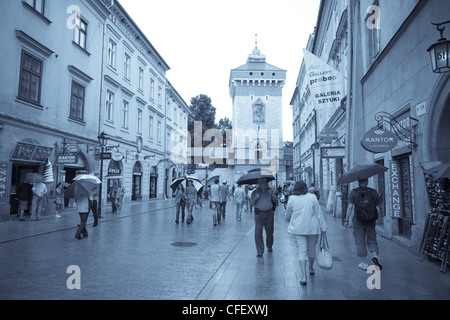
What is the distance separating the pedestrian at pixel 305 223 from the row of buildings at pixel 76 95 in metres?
12.2

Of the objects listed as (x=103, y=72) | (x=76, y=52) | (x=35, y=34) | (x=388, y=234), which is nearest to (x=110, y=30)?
(x=103, y=72)

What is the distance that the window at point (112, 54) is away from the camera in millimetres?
22797

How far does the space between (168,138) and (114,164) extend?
13639 mm

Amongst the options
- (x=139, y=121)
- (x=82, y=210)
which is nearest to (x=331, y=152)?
(x=82, y=210)

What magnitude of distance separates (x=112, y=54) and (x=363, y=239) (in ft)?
70.7

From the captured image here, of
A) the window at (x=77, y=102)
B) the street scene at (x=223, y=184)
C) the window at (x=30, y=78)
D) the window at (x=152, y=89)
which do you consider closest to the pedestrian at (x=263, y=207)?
the street scene at (x=223, y=184)

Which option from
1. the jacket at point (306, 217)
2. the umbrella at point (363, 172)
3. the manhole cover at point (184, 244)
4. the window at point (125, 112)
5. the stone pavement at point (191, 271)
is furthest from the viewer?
the window at point (125, 112)

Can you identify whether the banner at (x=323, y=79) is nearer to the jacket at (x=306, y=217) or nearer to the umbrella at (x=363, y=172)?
the umbrella at (x=363, y=172)

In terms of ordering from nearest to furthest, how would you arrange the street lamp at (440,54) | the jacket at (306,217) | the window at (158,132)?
the jacket at (306,217)
the street lamp at (440,54)
the window at (158,132)

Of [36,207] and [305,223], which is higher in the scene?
[305,223]

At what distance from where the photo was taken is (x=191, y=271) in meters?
6.29

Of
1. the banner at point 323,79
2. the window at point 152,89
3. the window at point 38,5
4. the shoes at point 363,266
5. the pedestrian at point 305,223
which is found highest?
the window at point 152,89

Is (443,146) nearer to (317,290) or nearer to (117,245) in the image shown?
(317,290)

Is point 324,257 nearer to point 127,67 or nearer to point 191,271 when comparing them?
point 191,271
